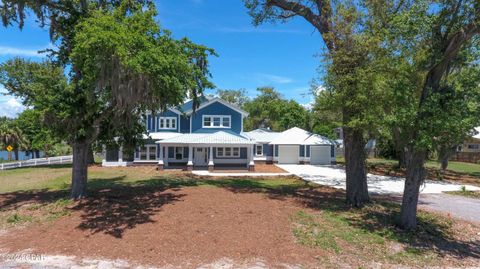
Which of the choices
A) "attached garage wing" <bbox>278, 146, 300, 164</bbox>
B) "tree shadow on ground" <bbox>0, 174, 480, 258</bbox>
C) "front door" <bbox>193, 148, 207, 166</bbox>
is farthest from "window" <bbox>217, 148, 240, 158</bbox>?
"tree shadow on ground" <bbox>0, 174, 480, 258</bbox>

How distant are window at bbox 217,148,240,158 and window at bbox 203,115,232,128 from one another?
7.66 ft

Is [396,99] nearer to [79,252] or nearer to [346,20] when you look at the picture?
[346,20]

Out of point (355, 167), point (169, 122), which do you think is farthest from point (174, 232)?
point (169, 122)

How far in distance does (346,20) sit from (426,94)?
3873 millimetres

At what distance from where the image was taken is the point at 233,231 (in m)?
8.50

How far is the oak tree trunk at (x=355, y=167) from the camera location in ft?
39.7

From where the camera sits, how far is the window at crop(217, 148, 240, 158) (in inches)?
1222

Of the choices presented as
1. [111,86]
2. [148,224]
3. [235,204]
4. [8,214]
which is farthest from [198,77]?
[8,214]

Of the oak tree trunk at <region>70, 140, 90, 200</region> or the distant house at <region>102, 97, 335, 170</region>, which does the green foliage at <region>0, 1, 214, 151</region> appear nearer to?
the oak tree trunk at <region>70, 140, 90, 200</region>

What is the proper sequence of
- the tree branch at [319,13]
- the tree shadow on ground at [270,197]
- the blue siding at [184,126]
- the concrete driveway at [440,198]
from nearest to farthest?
1. the tree shadow on ground at [270,197]
2. the tree branch at [319,13]
3. the concrete driveway at [440,198]
4. the blue siding at [184,126]

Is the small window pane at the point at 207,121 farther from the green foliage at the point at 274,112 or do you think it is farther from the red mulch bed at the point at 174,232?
the green foliage at the point at 274,112

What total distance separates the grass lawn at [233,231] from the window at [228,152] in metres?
18.4

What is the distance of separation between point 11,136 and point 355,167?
44.6 meters

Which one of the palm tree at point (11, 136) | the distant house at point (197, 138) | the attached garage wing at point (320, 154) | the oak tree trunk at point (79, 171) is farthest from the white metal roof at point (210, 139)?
the palm tree at point (11, 136)
